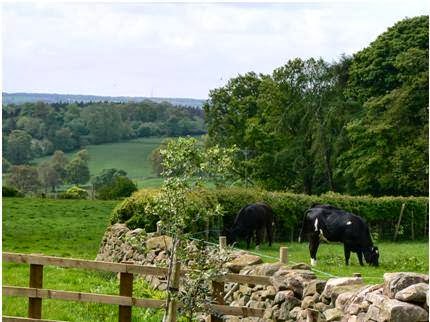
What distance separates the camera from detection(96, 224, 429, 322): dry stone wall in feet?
34.0

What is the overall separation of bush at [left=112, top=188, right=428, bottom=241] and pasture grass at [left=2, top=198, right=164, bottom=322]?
7.78 feet

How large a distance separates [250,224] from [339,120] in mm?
28180

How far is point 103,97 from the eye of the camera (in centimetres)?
7262

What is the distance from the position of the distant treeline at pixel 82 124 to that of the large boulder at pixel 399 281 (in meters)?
75.5

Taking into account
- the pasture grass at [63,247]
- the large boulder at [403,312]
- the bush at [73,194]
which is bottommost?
the bush at [73,194]

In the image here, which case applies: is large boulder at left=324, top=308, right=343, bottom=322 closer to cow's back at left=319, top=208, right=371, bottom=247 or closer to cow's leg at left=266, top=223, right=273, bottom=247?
cow's back at left=319, top=208, right=371, bottom=247

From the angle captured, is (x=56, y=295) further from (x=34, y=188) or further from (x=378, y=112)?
(x=34, y=188)

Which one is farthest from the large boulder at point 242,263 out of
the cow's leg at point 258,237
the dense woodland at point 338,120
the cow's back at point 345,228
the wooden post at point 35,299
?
the dense woodland at point 338,120

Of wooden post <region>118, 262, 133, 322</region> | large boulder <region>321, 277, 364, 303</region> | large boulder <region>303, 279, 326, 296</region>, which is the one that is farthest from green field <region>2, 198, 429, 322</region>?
large boulder <region>321, 277, 364, 303</region>

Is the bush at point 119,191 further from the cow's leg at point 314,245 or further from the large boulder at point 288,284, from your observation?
the large boulder at point 288,284

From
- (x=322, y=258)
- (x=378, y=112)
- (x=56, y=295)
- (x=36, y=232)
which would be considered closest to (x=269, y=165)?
(x=378, y=112)

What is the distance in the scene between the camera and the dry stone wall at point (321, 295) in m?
10.4

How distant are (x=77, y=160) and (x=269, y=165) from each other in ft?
98.9

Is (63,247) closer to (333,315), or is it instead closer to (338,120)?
(333,315)
